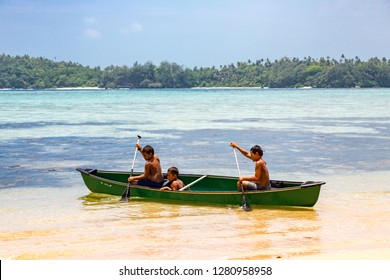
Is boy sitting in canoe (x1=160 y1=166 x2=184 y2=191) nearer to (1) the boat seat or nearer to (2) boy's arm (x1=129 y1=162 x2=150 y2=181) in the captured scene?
(2) boy's arm (x1=129 y1=162 x2=150 y2=181)

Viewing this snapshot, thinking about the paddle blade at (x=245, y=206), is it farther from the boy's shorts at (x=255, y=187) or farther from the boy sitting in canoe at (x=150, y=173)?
the boy sitting in canoe at (x=150, y=173)

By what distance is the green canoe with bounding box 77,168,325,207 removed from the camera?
12.1 metres

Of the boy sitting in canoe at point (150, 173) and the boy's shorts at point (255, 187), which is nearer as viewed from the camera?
the boy's shorts at point (255, 187)

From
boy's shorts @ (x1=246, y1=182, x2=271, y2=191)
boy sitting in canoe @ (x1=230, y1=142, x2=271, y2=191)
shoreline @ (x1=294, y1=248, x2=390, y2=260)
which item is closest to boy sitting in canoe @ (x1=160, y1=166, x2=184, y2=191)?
boy sitting in canoe @ (x1=230, y1=142, x2=271, y2=191)

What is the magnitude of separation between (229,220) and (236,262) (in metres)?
3.15

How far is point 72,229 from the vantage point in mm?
11188

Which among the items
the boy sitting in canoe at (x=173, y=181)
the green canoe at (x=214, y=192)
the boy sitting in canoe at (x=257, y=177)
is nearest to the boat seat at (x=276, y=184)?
the green canoe at (x=214, y=192)

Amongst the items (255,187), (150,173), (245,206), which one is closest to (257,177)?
(255,187)

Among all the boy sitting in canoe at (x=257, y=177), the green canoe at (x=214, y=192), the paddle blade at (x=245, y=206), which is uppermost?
the boy sitting in canoe at (x=257, y=177)

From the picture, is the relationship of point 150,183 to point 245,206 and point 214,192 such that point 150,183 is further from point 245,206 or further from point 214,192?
point 245,206

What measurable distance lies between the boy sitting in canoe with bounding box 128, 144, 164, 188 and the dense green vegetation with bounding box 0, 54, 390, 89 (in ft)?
536

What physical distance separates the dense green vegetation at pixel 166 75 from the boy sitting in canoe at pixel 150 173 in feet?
536

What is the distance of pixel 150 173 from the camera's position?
13.5m

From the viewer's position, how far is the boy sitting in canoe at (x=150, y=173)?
43.9ft
